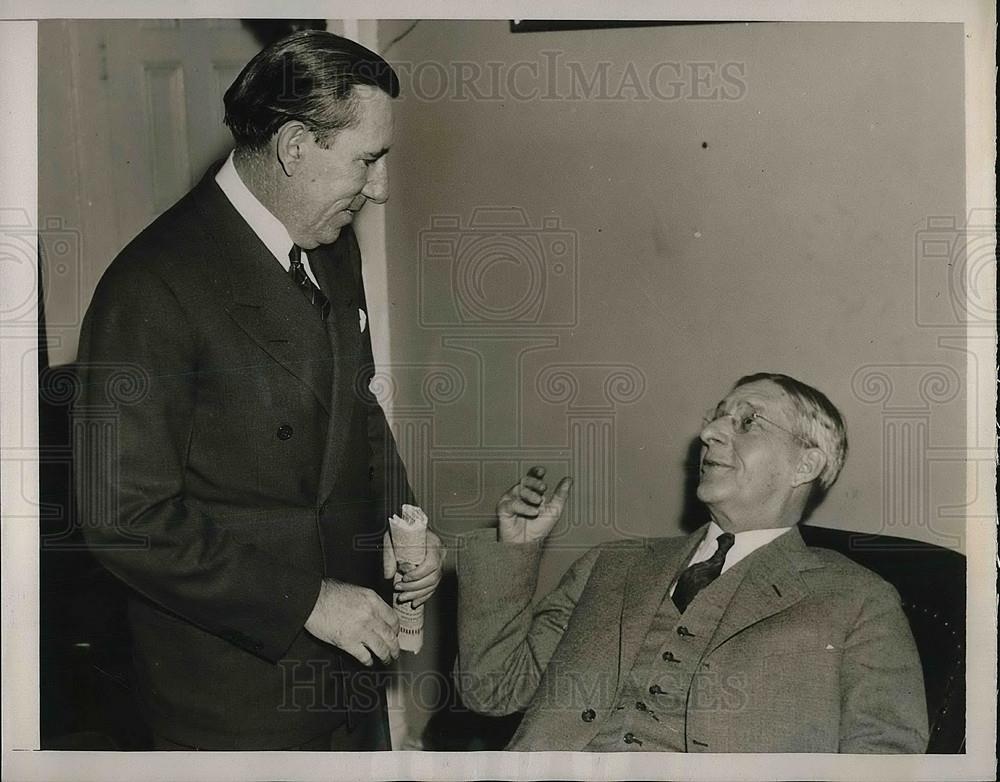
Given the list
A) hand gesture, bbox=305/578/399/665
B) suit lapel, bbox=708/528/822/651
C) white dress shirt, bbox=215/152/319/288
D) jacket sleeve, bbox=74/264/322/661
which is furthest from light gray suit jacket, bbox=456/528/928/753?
white dress shirt, bbox=215/152/319/288

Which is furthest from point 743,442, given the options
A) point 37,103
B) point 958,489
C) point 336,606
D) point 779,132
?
point 37,103

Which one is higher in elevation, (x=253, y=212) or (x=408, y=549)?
(x=253, y=212)


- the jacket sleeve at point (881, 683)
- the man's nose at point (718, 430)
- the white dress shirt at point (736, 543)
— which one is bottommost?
the jacket sleeve at point (881, 683)

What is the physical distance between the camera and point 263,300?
4.75 ft

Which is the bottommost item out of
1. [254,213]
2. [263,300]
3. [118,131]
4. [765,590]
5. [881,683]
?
[881,683]

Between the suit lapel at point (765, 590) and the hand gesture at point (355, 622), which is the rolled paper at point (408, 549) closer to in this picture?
the hand gesture at point (355, 622)

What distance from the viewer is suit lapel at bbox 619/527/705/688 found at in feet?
4.86

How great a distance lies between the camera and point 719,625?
1466 millimetres

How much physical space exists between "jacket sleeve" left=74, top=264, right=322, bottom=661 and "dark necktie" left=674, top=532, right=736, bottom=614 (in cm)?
50

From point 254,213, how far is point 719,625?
847 millimetres

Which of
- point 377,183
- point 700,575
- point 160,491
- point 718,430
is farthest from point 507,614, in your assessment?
point 377,183

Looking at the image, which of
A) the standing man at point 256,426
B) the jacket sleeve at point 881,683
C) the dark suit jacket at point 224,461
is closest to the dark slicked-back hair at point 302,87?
the standing man at point 256,426

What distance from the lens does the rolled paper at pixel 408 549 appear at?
150cm

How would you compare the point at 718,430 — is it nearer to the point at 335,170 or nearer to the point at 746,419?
the point at 746,419
